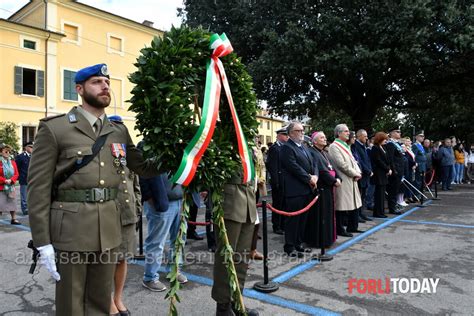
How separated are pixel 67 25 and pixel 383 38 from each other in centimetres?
2046

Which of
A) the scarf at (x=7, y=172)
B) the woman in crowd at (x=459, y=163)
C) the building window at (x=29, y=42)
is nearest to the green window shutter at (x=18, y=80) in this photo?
the building window at (x=29, y=42)

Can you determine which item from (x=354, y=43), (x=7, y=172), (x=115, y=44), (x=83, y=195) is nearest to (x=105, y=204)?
(x=83, y=195)

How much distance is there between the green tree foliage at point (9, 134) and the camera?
18.6 m

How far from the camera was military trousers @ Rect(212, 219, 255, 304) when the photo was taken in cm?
323

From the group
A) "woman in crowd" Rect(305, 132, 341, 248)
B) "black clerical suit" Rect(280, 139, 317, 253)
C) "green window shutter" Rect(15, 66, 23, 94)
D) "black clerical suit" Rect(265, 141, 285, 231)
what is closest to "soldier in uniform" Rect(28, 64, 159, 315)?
"black clerical suit" Rect(280, 139, 317, 253)

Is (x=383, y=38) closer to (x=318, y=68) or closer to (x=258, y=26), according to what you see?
(x=318, y=68)

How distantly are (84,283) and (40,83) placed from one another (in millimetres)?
22940

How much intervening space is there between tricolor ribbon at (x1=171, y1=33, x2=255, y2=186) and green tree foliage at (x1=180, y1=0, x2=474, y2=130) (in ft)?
30.6

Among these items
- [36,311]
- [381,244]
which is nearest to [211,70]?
[36,311]

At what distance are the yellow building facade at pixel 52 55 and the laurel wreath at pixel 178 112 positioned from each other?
17.4 meters

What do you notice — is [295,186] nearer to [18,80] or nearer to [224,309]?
[224,309]

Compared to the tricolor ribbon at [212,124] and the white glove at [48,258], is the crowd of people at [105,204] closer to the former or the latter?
the white glove at [48,258]

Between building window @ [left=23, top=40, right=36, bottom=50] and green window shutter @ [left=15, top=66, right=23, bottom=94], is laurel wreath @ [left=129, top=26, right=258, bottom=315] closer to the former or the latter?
green window shutter @ [left=15, top=66, right=23, bottom=94]

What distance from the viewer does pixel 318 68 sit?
12984 mm
